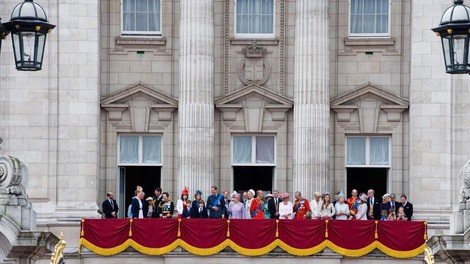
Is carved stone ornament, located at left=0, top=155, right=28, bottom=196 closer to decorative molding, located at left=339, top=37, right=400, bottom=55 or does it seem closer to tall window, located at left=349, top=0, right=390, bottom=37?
decorative molding, located at left=339, top=37, right=400, bottom=55

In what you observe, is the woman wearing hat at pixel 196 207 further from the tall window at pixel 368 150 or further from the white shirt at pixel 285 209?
the tall window at pixel 368 150

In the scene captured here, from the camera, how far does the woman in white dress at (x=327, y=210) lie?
2820 inches

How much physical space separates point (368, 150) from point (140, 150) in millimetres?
8664

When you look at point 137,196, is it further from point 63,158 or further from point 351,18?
point 351,18

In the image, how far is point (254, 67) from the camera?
80.2 m

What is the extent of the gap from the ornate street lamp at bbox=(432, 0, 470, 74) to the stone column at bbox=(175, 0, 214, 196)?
116ft

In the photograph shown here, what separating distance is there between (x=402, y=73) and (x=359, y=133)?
2.81 metres

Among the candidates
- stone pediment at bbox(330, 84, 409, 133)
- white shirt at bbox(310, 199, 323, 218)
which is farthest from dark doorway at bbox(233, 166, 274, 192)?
white shirt at bbox(310, 199, 323, 218)

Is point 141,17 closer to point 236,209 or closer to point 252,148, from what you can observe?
point 252,148

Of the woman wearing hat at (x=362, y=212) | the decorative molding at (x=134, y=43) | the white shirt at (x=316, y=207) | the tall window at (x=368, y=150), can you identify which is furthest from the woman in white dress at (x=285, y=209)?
the decorative molding at (x=134, y=43)

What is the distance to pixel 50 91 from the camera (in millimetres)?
78438

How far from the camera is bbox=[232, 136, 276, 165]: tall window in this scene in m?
80.2

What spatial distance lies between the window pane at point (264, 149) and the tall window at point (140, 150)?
12.2ft

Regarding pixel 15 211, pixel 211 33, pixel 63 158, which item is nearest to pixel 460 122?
pixel 211 33
